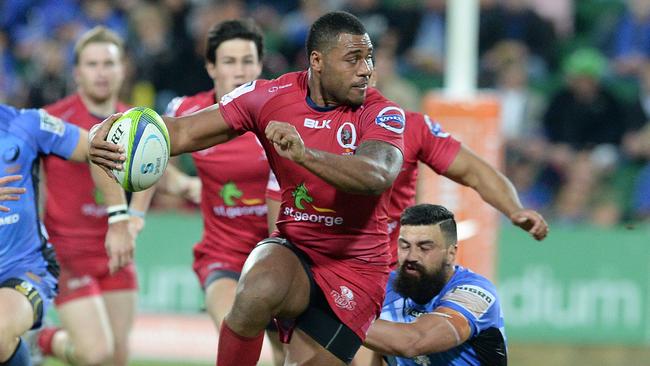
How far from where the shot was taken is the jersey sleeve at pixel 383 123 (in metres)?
5.38

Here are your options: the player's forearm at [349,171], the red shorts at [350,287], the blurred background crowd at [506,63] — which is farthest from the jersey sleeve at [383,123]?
the blurred background crowd at [506,63]

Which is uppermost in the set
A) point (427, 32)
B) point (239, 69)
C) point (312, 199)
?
point (427, 32)

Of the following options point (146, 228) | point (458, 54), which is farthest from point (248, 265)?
point (146, 228)

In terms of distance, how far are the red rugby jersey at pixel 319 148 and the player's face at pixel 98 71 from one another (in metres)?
2.71

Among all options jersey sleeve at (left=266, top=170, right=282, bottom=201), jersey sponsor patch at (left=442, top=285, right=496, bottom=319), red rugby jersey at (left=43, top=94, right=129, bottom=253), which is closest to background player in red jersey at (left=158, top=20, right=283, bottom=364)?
jersey sleeve at (left=266, top=170, right=282, bottom=201)

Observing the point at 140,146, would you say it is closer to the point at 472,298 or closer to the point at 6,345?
the point at 6,345

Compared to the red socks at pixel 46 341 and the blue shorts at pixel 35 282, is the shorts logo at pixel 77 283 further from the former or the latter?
the blue shorts at pixel 35 282

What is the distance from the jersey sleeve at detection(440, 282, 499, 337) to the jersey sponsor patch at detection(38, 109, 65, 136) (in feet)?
7.43

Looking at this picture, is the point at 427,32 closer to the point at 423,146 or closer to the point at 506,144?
the point at 506,144

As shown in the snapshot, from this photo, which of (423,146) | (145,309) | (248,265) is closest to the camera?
(248,265)

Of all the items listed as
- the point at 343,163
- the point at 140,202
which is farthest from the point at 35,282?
the point at 343,163

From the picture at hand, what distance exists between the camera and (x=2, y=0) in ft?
47.2

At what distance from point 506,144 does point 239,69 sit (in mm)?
5927

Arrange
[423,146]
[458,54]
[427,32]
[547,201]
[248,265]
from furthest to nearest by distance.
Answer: [427,32] < [547,201] < [458,54] < [423,146] < [248,265]
